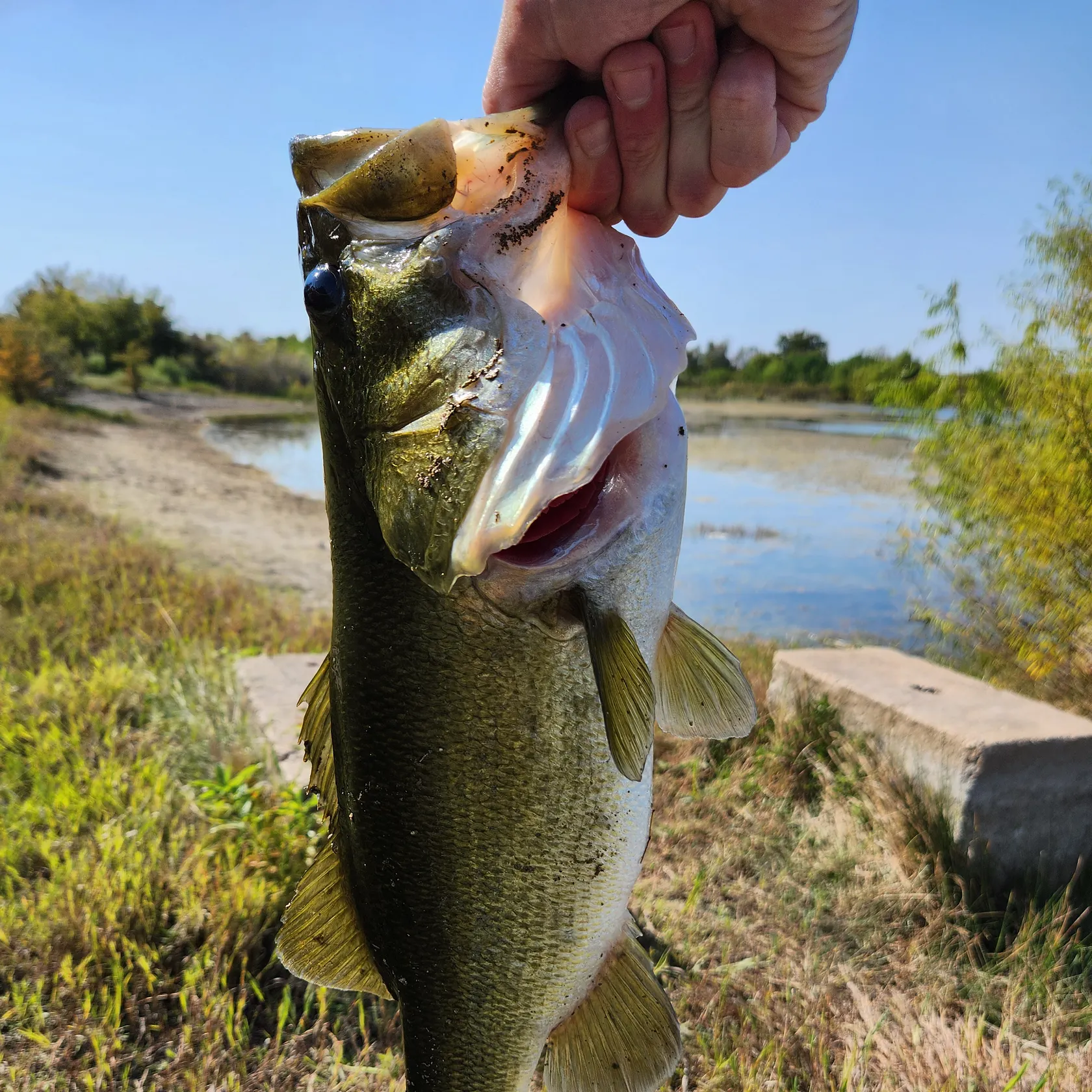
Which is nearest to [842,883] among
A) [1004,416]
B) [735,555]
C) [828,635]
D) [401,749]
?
[401,749]

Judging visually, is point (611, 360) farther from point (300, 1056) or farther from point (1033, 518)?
point (1033, 518)

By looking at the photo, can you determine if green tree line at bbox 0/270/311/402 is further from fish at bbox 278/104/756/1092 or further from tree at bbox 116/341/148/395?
fish at bbox 278/104/756/1092

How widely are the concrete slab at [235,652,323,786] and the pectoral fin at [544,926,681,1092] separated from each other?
225 centimetres

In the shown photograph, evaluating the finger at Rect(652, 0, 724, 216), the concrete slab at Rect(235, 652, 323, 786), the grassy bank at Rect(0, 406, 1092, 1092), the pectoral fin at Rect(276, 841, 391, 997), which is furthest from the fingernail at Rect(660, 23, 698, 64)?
the concrete slab at Rect(235, 652, 323, 786)

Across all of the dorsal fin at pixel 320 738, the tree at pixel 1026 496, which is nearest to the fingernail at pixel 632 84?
the dorsal fin at pixel 320 738

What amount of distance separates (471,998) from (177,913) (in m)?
2.00

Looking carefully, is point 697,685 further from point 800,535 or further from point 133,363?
point 133,363

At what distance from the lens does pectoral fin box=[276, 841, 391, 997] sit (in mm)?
1574

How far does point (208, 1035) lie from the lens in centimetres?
260

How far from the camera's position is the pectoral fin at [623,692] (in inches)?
51.5

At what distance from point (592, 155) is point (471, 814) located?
119cm

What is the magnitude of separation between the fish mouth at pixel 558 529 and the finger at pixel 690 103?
2.40 feet

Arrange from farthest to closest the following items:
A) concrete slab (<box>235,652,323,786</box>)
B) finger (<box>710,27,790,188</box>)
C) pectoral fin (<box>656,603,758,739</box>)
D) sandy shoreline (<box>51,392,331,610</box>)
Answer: sandy shoreline (<box>51,392,331,610</box>)
concrete slab (<box>235,652,323,786</box>)
finger (<box>710,27,790,188</box>)
pectoral fin (<box>656,603,758,739</box>)

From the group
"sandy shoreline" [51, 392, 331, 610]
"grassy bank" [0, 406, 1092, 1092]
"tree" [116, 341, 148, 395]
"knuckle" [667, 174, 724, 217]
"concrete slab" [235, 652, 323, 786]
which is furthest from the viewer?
"tree" [116, 341, 148, 395]
